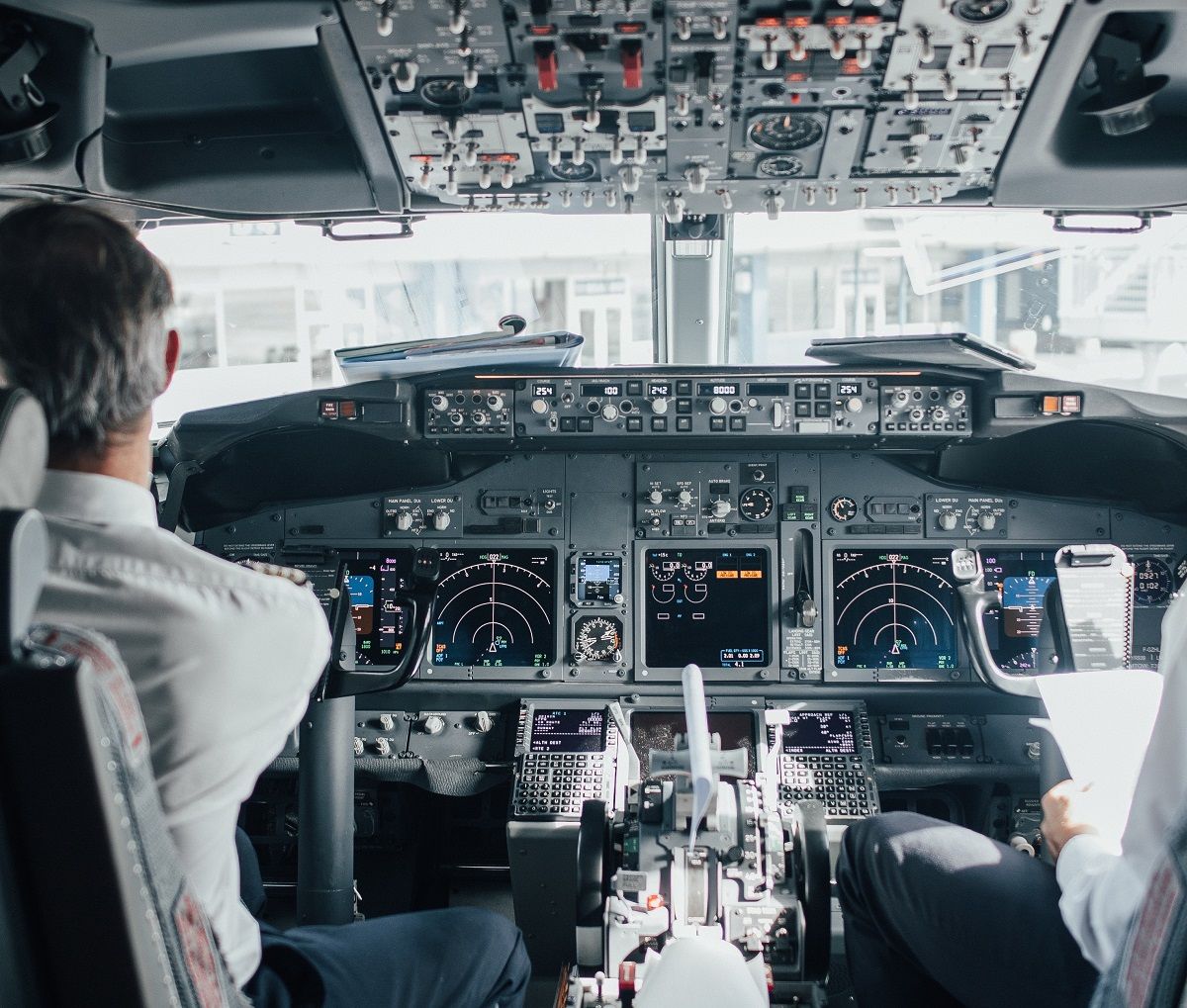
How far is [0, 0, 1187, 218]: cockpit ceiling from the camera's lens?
5.55 feet

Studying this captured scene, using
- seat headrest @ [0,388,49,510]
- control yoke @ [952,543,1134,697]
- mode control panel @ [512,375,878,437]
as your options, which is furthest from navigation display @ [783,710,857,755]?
seat headrest @ [0,388,49,510]

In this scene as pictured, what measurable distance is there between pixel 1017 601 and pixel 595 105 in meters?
1.98

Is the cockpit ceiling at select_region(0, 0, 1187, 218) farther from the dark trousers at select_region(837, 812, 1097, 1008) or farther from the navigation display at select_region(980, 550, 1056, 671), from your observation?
the dark trousers at select_region(837, 812, 1097, 1008)

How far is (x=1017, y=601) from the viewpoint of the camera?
3.08m

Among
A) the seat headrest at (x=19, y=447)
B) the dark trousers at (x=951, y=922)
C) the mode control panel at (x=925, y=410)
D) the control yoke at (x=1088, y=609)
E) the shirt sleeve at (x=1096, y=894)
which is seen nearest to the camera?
the seat headrest at (x=19, y=447)

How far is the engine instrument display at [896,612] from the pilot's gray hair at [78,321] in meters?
2.37

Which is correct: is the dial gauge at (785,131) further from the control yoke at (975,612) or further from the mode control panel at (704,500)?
the mode control panel at (704,500)

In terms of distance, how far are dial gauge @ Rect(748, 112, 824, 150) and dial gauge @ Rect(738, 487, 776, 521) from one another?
1.24 meters

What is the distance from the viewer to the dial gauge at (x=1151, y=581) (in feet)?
10.0

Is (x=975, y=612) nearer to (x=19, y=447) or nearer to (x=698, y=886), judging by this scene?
(x=698, y=886)

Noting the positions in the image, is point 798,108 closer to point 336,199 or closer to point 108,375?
point 336,199

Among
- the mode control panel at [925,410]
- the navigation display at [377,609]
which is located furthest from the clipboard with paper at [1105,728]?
the navigation display at [377,609]

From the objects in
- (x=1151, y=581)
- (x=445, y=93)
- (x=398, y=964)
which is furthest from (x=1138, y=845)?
(x=1151, y=581)

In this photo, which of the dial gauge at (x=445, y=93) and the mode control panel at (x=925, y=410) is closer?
the dial gauge at (x=445, y=93)
